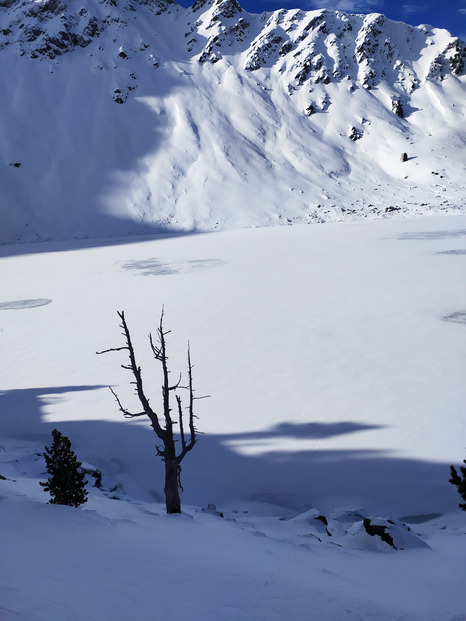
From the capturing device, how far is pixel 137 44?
271 feet

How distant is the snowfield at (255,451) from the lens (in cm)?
396

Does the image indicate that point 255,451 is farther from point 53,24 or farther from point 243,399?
point 53,24

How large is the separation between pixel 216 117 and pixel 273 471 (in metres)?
73.5

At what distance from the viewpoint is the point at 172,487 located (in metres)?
6.51

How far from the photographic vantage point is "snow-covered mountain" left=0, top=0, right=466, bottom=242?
58.1m

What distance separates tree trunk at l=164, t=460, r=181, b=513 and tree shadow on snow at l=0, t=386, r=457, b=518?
1.61 meters

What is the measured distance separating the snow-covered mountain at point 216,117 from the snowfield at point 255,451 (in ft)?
122

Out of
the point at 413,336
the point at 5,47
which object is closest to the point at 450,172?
the point at 413,336

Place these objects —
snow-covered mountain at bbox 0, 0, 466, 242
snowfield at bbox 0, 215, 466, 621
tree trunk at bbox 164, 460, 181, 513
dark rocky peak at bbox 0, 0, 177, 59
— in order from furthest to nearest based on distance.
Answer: dark rocky peak at bbox 0, 0, 177, 59
snow-covered mountain at bbox 0, 0, 466, 242
tree trunk at bbox 164, 460, 181, 513
snowfield at bbox 0, 215, 466, 621

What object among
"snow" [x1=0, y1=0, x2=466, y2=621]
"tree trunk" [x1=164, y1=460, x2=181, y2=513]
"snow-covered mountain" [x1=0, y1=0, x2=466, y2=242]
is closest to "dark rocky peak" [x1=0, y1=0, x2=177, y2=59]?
"snow-covered mountain" [x1=0, y1=0, x2=466, y2=242]

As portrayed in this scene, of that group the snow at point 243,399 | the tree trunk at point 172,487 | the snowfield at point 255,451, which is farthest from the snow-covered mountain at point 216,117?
the tree trunk at point 172,487

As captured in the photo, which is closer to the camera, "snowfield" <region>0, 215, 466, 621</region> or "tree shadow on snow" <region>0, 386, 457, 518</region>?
"snowfield" <region>0, 215, 466, 621</region>

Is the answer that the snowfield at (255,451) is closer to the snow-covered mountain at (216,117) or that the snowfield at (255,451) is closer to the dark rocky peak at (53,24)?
the snow-covered mountain at (216,117)

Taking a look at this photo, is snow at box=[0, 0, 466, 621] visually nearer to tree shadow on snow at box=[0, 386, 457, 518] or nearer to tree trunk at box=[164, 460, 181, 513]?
tree shadow on snow at box=[0, 386, 457, 518]
